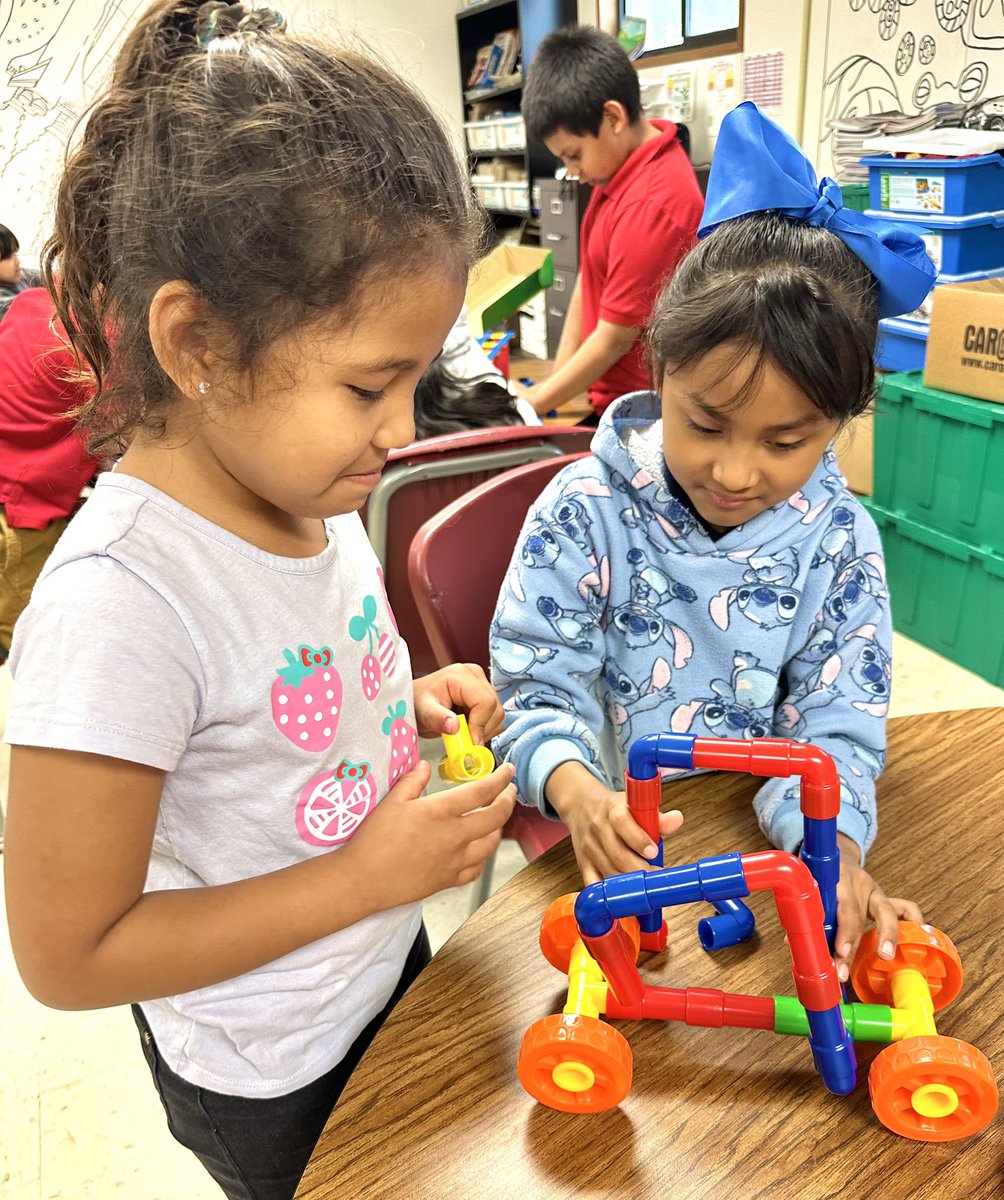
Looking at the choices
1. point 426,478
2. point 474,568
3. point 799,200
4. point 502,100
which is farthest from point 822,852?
point 502,100

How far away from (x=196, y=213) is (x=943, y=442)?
233 centimetres

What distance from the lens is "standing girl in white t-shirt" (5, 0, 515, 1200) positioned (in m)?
0.52

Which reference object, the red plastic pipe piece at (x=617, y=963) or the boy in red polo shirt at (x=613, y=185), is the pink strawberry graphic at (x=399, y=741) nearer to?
the red plastic pipe piece at (x=617, y=963)

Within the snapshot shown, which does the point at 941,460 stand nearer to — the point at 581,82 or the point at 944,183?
the point at 944,183

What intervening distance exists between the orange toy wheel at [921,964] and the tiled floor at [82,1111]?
110 centimetres

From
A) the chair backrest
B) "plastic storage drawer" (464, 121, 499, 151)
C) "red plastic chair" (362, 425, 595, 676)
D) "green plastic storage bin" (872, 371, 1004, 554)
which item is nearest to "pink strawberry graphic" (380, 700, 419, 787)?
the chair backrest

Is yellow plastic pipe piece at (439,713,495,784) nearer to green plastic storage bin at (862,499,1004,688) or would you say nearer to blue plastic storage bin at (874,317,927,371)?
green plastic storage bin at (862,499,1004,688)

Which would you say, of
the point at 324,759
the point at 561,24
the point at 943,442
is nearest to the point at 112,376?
the point at 324,759

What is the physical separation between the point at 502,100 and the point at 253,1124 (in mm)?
5696

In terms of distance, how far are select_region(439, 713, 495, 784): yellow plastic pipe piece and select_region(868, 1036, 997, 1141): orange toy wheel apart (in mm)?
332

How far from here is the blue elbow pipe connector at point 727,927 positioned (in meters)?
A: 0.70

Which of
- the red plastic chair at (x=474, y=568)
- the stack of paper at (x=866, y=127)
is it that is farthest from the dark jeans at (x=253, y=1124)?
the stack of paper at (x=866, y=127)

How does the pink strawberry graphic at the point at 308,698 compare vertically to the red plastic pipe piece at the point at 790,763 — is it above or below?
above

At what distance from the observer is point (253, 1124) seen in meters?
0.72
